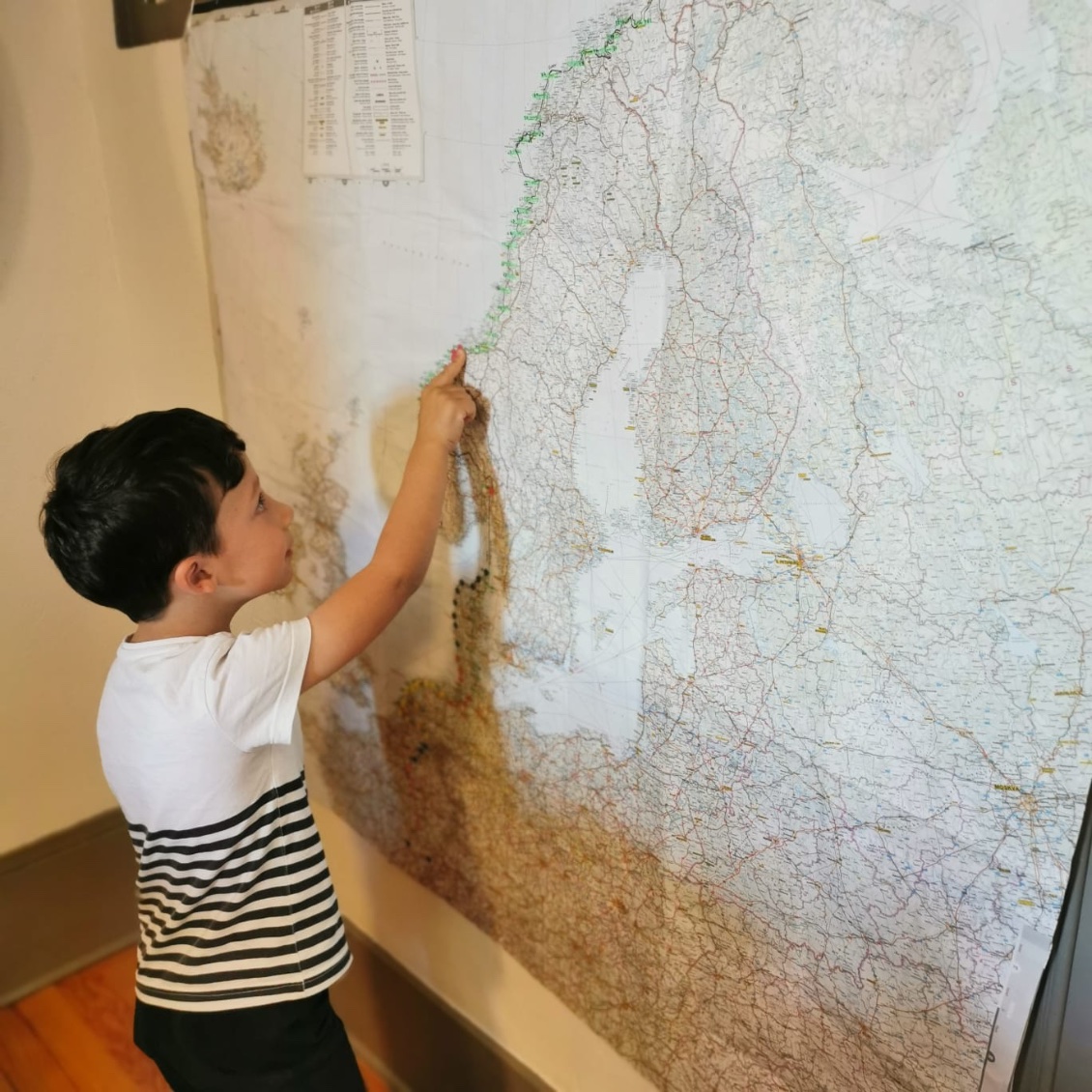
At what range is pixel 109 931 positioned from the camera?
6.07ft

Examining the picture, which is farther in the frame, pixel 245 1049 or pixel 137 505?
pixel 245 1049

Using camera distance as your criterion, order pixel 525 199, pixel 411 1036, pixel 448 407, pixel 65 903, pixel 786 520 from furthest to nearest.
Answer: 1. pixel 65 903
2. pixel 411 1036
3. pixel 448 407
4. pixel 525 199
5. pixel 786 520

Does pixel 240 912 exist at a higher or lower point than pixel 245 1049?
higher

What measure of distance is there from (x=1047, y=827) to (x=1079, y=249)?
16.6 inches

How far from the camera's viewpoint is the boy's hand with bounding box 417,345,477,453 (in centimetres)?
97

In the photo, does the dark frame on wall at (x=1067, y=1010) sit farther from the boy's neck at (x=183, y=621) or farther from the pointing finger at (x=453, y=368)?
the boy's neck at (x=183, y=621)

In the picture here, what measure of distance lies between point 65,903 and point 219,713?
1.18 m

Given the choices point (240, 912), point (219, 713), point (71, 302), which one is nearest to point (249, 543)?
point (219, 713)

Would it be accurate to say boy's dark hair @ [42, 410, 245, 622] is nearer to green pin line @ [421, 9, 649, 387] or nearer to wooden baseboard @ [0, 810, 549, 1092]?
green pin line @ [421, 9, 649, 387]

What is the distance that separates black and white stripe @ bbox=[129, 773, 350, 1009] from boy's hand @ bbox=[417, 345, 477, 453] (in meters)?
0.46

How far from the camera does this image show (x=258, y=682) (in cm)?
94

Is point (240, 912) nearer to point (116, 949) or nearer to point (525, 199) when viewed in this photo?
point (525, 199)

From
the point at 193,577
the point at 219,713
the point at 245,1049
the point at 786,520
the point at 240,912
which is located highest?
the point at 786,520

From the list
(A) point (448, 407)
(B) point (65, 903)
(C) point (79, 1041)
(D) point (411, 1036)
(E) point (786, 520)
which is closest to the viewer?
(E) point (786, 520)
